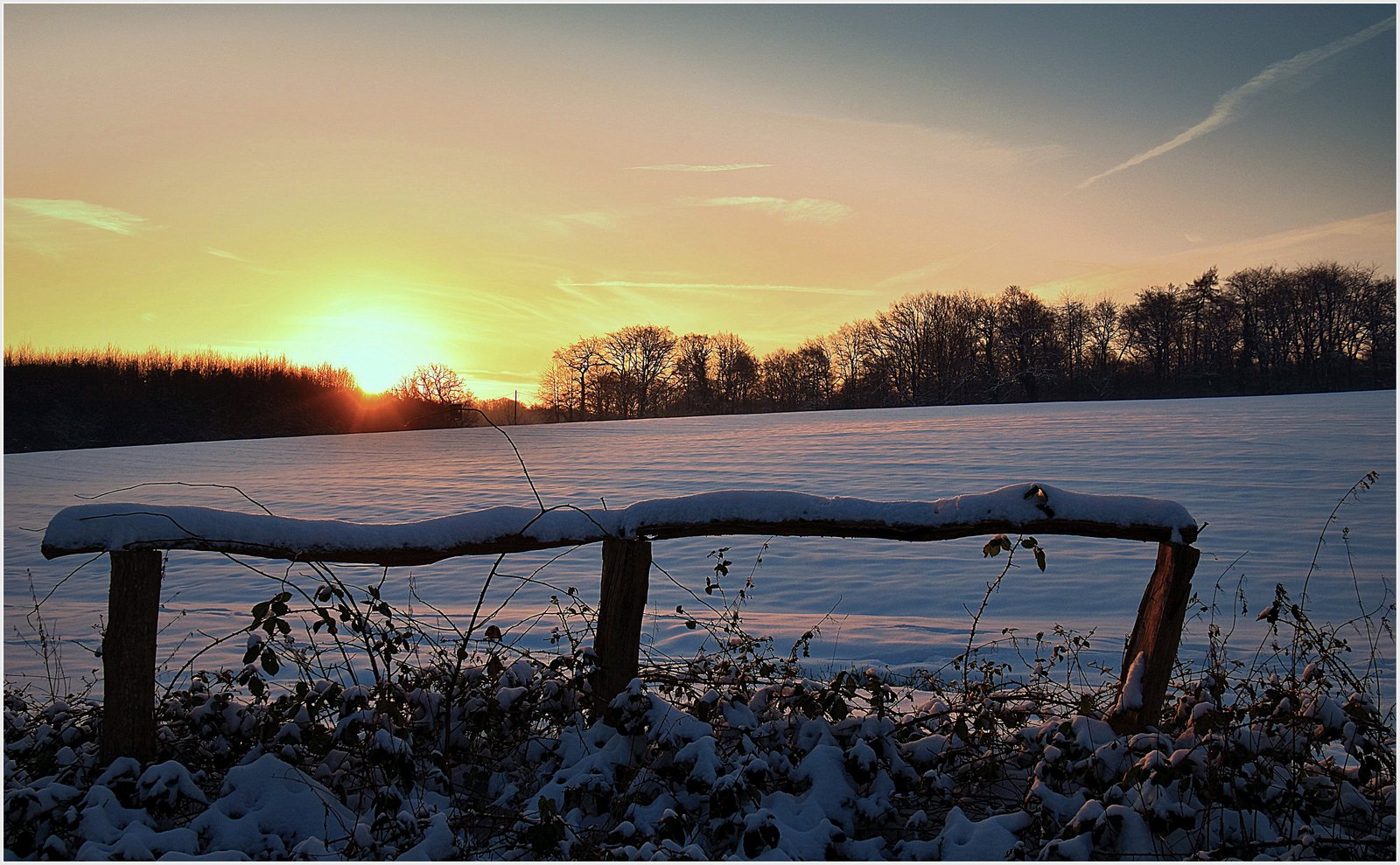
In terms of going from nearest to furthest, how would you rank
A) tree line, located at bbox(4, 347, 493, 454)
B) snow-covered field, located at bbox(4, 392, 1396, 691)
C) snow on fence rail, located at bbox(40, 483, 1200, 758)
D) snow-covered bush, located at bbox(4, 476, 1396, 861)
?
snow-covered bush, located at bbox(4, 476, 1396, 861) < snow on fence rail, located at bbox(40, 483, 1200, 758) < snow-covered field, located at bbox(4, 392, 1396, 691) < tree line, located at bbox(4, 347, 493, 454)

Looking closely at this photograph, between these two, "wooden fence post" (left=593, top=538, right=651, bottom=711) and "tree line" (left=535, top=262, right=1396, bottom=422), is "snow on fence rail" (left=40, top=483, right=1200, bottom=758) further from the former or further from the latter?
"tree line" (left=535, top=262, right=1396, bottom=422)

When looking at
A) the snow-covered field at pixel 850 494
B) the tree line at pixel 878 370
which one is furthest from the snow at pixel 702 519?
the tree line at pixel 878 370

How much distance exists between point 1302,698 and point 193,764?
16.0 feet

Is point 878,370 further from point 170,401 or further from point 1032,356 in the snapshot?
point 170,401

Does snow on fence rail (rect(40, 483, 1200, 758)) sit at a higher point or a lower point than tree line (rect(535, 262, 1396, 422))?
lower

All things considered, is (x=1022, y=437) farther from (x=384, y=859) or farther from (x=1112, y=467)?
(x=384, y=859)

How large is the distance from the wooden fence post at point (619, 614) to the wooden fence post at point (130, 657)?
186 centimetres

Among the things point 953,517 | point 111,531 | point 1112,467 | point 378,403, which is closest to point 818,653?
point 953,517

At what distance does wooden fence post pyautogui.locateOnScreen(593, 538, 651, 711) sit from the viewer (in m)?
3.79

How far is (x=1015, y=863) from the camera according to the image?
9.81 ft

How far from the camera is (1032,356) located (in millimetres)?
57531

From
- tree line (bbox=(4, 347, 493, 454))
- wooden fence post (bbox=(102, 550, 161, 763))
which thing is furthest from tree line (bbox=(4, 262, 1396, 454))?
wooden fence post (bbox=(102, 550, 161, 763))

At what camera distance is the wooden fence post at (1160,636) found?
12.2 ft

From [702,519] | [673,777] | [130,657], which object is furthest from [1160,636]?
[130,657]
